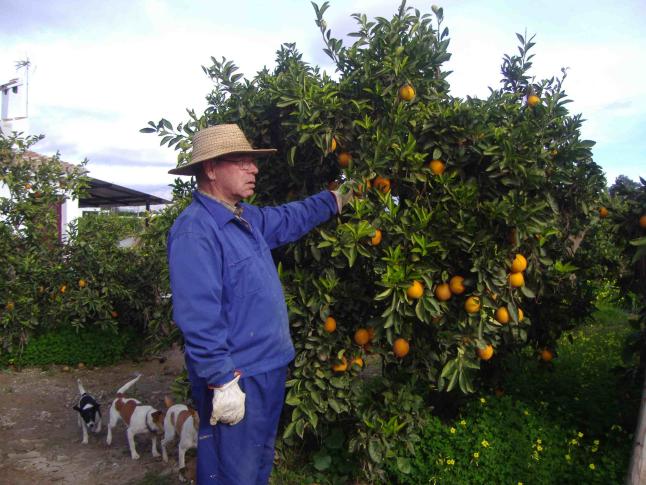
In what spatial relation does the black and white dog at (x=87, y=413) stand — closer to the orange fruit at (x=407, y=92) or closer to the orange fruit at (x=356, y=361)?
the orange fruit at (x=356, y=361)

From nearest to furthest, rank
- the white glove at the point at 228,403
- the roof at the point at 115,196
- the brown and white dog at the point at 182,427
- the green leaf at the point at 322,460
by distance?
the white glove at the point at 228,403 < the green leaf at the point at 322,460 < the brown and white dog at the point at 182,427 < the roof at the point at 115,196

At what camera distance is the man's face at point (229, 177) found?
106 inches

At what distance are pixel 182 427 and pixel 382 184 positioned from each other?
2.15 metres

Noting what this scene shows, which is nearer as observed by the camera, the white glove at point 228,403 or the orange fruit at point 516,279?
the white glove at point 228,403

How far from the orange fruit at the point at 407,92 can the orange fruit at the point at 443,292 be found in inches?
39.7

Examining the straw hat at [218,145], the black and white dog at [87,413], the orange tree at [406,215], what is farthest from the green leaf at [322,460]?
the black and white dog at [87,413]

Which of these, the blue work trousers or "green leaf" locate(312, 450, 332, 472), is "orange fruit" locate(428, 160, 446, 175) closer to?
the blue work trousers

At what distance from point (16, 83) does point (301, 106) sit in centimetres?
1007

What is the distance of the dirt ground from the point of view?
13.0ft

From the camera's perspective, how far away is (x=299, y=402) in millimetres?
2988

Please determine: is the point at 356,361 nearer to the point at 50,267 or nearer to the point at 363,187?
the point at 363,187

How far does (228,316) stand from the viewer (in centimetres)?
246

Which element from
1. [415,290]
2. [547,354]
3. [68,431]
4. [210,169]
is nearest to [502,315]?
[415,290]

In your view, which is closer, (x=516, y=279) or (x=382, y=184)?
(x=516, y=279)
